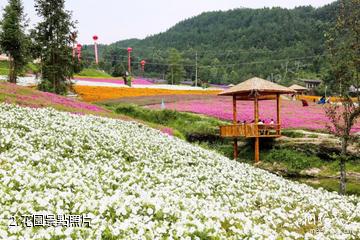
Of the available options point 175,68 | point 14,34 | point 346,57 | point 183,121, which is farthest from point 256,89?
point 175,68

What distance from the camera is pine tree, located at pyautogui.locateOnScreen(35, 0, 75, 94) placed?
49.3 m

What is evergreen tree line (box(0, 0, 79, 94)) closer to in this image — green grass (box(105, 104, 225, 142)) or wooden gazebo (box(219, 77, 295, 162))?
green grass (box(105, 104, 225, 142))

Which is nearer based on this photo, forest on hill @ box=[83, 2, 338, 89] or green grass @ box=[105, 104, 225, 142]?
green grass @ box=[105, 104, 225, 142]

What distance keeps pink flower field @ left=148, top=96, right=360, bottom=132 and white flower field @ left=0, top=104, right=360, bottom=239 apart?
19903mm

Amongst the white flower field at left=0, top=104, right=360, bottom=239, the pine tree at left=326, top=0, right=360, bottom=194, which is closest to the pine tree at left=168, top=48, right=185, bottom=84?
the pine tree at left=326, top=0, right=360, bottom=194

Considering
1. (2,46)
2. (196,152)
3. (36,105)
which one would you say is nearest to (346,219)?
(196,152)

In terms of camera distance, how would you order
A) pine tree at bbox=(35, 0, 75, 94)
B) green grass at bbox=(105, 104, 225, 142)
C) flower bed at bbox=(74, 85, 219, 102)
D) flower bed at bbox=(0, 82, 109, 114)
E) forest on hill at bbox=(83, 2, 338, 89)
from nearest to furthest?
flower bed at bbox=(0, 82, 109, 114) < green grass at bbox=(105, 104, 225, 142) < pine tree at bbox=(35, 0, 75, 94) < flower bed at bbox=(74, 85, 219, 102) < forest on hill at bbox=(83, 2, 338, 89)

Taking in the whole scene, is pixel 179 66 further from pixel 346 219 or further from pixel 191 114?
pixel 346 219

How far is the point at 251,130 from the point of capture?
3334 cm

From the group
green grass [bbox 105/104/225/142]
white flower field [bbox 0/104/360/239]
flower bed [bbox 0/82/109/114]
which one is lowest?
green grass [bbox 105/104/225/142]

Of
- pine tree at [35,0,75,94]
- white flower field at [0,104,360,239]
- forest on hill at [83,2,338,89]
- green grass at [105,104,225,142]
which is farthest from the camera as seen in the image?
forest on hill at [83,2,338,89]

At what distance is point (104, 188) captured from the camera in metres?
11.5

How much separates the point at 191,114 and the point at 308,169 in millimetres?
17433

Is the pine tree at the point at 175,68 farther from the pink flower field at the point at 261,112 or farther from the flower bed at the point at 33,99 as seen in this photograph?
the flower bed at the point at 33,99
